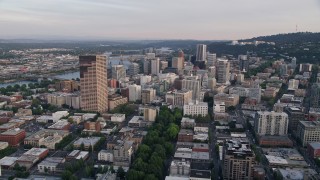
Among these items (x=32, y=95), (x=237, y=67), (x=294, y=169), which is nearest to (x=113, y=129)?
(x=294, y=169)

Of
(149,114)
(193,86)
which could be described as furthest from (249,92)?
(149,114)

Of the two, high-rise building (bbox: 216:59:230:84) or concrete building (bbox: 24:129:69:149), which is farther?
high-rise building (bbox: 216:59:230:84)

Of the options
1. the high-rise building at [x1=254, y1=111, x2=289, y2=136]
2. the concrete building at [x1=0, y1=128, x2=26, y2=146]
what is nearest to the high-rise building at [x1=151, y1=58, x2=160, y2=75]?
the high-rise building at [x1=254, y1=111, x2=289, y2=136]

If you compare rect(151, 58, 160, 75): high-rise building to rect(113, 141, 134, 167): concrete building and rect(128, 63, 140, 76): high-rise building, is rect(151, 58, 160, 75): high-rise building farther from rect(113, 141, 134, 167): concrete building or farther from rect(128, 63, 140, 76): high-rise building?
rect(113, 141, 134, 167): concrete building

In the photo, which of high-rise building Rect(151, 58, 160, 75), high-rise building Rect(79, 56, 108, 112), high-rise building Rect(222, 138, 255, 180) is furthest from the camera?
high-rise building Rect(151, 58, 160, 75)

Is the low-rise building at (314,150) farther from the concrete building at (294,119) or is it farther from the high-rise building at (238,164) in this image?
the high-rise building at (238,164)

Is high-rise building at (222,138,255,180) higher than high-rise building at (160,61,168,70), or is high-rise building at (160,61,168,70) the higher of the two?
high-rise building at (160,61,168,70)

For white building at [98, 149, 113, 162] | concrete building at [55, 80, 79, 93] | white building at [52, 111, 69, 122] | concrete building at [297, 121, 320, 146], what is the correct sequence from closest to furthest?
white building at [98, 149, 113, 162] < concrete building at [297, 121, 320, 146] < white building at [52, 111, 69, 122] < concrete building at [55, 80, 79, 93]

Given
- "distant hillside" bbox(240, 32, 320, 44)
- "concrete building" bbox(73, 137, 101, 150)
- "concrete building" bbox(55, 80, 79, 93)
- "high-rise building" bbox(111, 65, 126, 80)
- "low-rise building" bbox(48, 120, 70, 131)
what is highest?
"distant hillside" bbox(240, 32, 320, 44)
